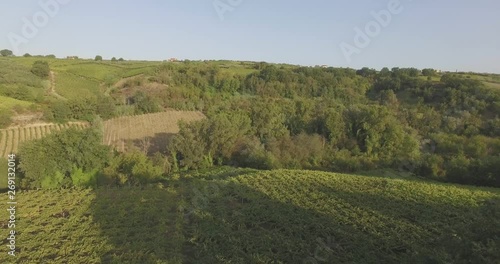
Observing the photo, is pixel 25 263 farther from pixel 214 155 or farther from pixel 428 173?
pixel 428 173

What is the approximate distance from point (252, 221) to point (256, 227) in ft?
2.39

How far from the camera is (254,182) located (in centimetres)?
2598

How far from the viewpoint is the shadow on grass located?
15.4 m

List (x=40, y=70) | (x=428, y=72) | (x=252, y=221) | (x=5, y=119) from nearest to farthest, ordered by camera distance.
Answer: (x=252, y=221), (x=5, y=119), (x=40, y=70), (x=428, y=72)

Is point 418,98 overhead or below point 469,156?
overhead

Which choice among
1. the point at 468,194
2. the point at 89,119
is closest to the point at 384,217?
the point at 468,194

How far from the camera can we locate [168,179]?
29250mm

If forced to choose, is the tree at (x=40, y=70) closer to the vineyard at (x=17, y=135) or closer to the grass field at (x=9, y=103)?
the grass field at (x=9, y=103)

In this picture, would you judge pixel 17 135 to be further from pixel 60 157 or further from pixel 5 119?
pixel 60 157

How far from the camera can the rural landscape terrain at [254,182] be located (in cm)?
1586

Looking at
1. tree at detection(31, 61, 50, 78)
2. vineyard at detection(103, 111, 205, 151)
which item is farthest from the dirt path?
vineyard at detection(103, 111, 205, 151)

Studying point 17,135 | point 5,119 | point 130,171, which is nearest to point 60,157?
point 130,171

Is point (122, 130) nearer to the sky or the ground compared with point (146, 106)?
nearer to the ground

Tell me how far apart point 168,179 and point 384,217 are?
17.3 metres
